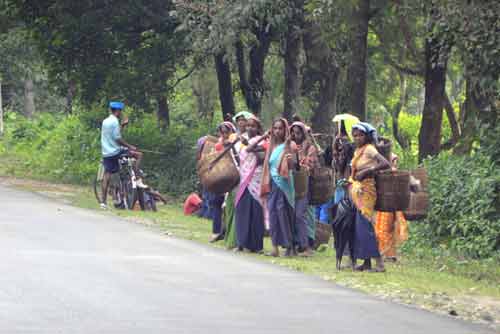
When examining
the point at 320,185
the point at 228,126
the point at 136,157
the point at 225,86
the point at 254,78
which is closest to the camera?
the point at 320,185

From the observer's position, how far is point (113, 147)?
71.6ft

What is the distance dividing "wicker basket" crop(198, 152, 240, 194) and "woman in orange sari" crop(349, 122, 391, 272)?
2720 millimetres

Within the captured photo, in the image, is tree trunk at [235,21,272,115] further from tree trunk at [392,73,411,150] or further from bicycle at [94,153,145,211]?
tree trunk at [392,73,411,150]

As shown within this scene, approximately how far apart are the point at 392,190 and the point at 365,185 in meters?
0.30

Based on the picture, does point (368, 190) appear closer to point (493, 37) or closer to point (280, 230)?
point (280, 230)

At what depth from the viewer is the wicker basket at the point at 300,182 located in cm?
1577

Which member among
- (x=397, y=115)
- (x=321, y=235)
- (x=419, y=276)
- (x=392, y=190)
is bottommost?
(x=419, y=276)

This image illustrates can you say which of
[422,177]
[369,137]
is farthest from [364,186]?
[422,177]

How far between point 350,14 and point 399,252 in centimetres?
622

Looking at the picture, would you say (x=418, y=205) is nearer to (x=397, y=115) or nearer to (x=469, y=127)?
(x=469, y=127)

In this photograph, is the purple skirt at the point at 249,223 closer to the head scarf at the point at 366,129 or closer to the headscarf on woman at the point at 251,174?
the headscarf on woman at the point at 251,174

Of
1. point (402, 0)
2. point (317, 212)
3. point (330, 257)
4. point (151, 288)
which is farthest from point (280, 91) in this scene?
point (151, 288)

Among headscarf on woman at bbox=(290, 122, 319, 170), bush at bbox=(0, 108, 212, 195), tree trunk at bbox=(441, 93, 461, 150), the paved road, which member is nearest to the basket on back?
headscarf on woman at bbox=(290, 122, 319, 170)

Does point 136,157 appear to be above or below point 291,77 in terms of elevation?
below
